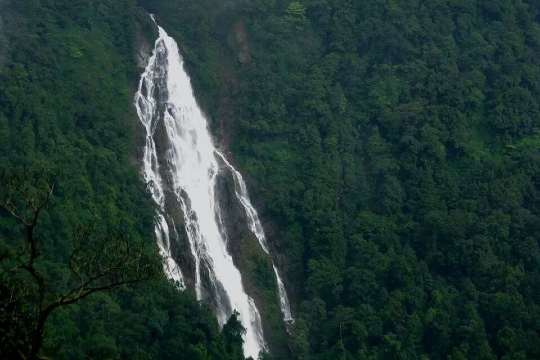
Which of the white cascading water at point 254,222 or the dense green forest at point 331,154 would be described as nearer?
the dense green forest at point 331,154

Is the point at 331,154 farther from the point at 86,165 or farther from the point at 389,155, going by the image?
the point at 86,165

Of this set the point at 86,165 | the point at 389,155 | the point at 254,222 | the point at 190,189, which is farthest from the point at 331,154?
the point at 86,165

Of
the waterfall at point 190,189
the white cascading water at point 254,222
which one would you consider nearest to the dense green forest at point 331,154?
the white cascading water at point 254,222

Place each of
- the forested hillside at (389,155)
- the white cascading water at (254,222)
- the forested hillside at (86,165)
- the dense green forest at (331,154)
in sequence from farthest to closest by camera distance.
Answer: the white cascading water at (254,222) → the forested hillside at (389,155) → the dense green forest at (331,154) → the forested hillside at (86,165)

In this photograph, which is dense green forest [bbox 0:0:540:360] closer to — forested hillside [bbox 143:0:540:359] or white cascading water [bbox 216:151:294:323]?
forested hillside [bbox 143:0:540:359]

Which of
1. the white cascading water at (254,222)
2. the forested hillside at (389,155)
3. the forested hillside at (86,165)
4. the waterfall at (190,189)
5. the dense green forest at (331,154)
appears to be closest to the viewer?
the forested hillside at (86,165)

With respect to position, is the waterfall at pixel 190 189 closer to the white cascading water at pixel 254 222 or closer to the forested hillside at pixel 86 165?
the white cascading water at pixel 254 222
